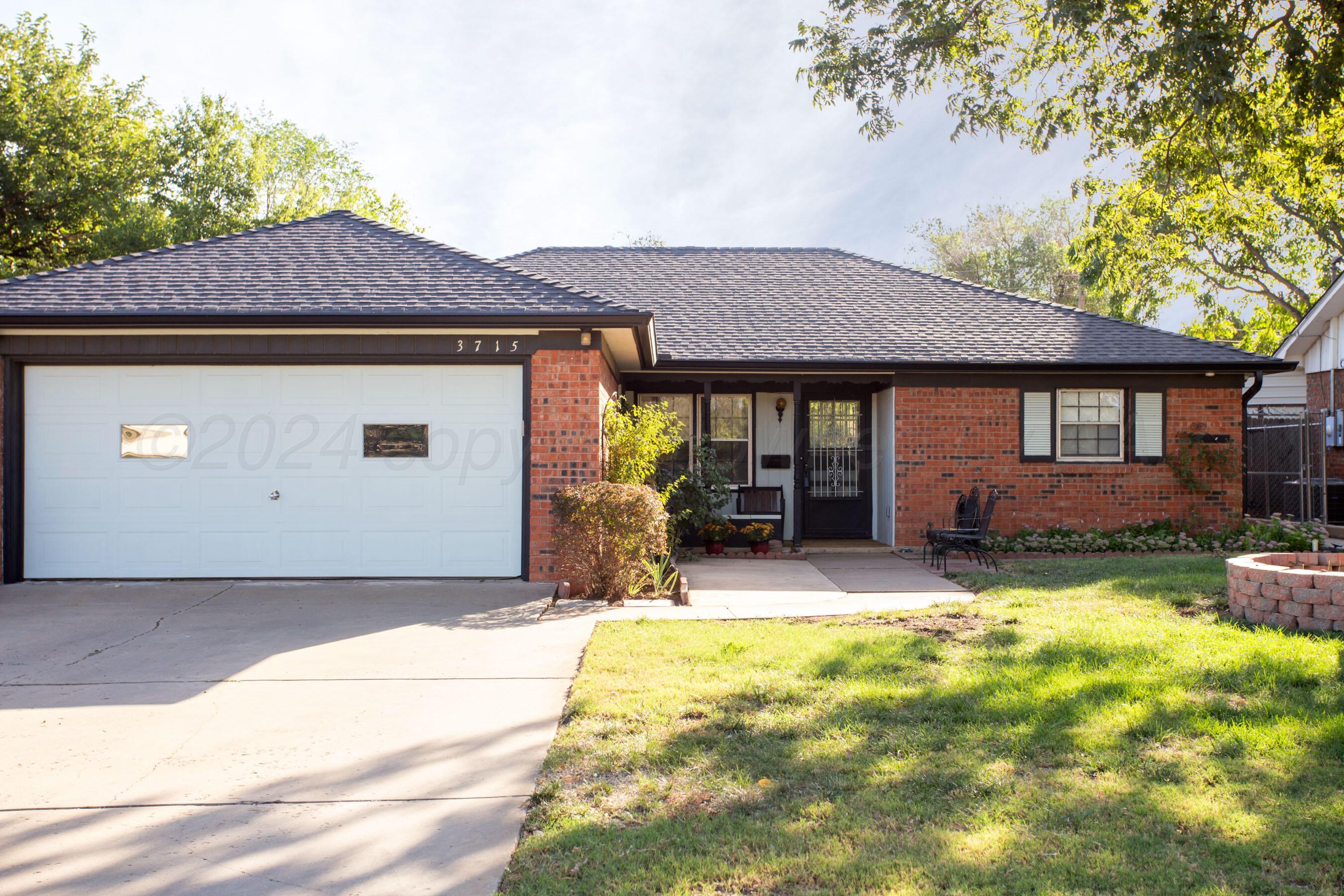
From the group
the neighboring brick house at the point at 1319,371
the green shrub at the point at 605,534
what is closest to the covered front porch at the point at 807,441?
the green shrub at the point at 605,534

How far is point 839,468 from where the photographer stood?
14.3 meters

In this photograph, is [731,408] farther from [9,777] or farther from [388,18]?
[9,777]

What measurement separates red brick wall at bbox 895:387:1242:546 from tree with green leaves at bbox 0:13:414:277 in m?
20.4

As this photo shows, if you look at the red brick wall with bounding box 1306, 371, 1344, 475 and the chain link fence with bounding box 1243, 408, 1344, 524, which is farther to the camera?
the red brick wall with bounding box 1306, 371, 1344, 475

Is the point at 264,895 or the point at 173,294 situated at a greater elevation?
the point at 173,294

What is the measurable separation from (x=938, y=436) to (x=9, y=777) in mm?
11594

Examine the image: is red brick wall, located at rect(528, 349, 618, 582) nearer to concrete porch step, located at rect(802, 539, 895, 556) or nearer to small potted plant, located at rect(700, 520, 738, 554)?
small potted plant, located at rect(700, 520, 738, 554)

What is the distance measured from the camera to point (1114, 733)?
14.8 ft

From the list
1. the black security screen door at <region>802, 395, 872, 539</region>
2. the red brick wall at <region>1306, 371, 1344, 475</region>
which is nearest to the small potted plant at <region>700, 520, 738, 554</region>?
the black security screen door at <region>802, 395, 872, 539</region>

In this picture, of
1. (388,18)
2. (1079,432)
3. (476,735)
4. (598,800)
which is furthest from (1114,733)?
(388,18)

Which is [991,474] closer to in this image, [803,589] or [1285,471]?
[803,589]

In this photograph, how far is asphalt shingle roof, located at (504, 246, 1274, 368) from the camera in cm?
1280

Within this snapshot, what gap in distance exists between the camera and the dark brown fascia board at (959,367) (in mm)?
12539

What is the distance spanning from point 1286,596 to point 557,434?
6.88 meters
